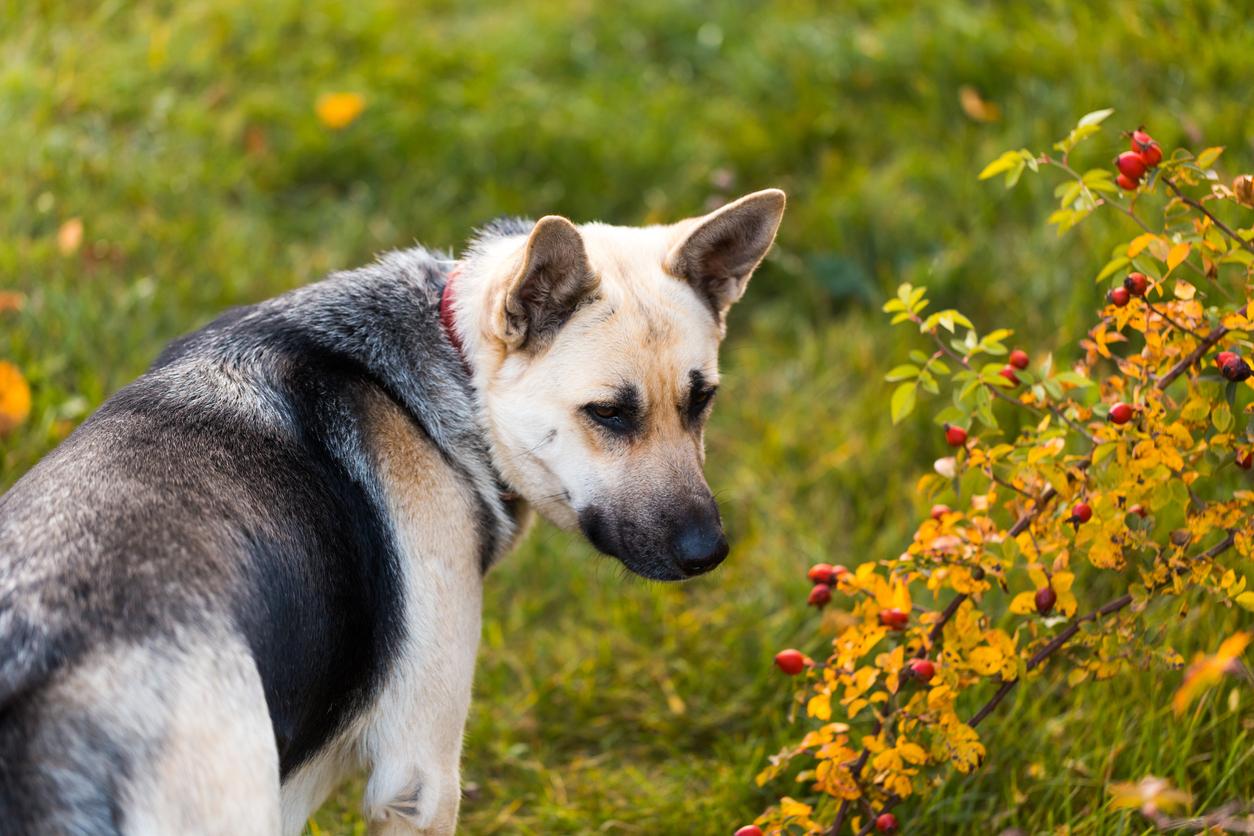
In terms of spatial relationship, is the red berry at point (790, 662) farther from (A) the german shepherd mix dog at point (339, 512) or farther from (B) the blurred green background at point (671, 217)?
(B) the blurred green background at point (671, 217)

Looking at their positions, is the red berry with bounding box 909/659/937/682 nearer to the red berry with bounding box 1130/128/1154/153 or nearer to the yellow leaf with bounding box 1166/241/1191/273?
the yellow leaf with bounding box 1166/241/1191/273

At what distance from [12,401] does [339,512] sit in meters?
2.02

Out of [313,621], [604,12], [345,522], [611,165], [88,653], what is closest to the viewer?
[88,653]

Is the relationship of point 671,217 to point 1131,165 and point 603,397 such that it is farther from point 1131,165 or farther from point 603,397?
point 1131,165

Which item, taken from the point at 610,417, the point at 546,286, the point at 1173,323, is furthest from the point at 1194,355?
the point at 546,286

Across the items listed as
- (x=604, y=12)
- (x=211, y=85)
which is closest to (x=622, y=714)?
(x=211, y=85)

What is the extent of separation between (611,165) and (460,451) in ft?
11.0

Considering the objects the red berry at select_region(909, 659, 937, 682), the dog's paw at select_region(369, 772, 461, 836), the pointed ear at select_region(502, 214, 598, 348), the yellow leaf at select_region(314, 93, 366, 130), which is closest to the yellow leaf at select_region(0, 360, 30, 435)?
the pointed ear at select_region(502, 214, 598, 348)

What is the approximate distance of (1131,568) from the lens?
14.0 ft

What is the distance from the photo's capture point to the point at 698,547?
10.2ft

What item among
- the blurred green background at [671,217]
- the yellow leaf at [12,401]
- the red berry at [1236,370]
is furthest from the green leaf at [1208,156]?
the yellow leaf at [12,401]

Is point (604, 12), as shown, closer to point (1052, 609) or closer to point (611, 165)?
point (611, 165)

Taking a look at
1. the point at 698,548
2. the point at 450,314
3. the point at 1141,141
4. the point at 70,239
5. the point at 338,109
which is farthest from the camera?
the point at 338,109

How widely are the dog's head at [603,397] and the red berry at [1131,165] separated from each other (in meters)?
0.86
